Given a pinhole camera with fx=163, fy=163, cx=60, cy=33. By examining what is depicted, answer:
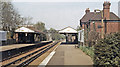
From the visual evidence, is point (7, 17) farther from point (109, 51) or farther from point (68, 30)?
point (109, 51)

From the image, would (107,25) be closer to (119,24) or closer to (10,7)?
(119,24)

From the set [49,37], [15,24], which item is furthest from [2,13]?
[49,37]

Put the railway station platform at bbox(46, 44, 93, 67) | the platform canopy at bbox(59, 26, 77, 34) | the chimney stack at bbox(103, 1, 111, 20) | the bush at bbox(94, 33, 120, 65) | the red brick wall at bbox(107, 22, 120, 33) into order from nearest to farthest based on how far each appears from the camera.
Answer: the bush at bbox(94, 33, 120, 65)
the railway station platform at bbox(46, 44, 93, 67)
the chimney stack at bbox(103, 1, 111, 20)
the red brick wall at bbox(107, 22, 120, 33)
the platform canopy at bbox(59, 26, 77, 34)

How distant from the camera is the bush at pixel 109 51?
6.82 m

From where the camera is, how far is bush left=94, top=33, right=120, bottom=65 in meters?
6.82

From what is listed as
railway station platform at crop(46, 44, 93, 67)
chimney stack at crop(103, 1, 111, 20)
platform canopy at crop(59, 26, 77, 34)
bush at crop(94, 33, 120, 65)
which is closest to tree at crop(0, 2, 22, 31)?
platform canopy at crop(59, 26, 77, 34)

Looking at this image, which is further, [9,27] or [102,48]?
[9,27]

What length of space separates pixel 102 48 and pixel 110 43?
443mm

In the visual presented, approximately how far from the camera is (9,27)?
47.9 meters

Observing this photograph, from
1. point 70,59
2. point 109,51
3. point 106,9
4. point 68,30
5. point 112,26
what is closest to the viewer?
point 109,51

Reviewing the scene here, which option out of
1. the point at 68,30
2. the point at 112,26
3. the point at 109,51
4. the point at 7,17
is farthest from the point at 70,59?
the point at 7,17

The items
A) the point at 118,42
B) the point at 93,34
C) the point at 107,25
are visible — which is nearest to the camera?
the point at 118,42

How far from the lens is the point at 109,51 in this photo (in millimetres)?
6984

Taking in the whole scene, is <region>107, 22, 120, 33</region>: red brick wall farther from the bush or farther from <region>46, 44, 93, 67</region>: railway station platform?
the bush
